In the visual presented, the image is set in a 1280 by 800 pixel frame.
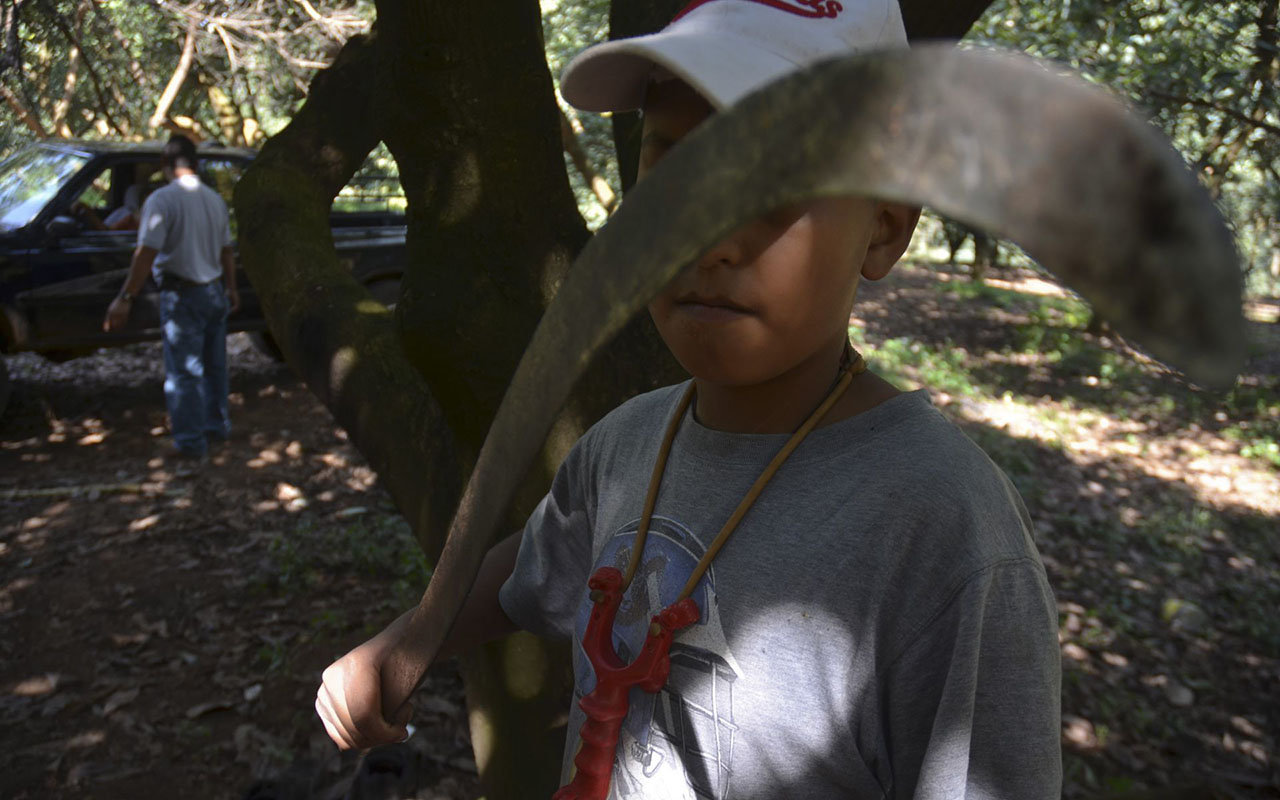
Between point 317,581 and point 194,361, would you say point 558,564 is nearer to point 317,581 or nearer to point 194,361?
point 317,581

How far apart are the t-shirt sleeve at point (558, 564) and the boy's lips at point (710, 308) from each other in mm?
563

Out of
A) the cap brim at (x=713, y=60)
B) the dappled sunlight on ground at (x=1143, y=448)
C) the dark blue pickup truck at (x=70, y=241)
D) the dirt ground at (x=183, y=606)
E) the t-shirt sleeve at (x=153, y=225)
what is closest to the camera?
the cap brim at (x=713, y=60)

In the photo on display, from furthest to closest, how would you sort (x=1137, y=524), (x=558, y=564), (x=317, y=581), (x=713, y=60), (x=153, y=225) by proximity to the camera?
1. (x=153, y=225)
2. (x=1137, y=524)
3. (x=317, y=581)
4. (x=558, y=564)
5. (x=713, y=60)

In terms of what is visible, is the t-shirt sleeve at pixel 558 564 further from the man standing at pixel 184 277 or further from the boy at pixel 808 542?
the man standing at pixel 184 277

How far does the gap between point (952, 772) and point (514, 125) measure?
1.88 meters

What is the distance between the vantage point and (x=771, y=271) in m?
0.98

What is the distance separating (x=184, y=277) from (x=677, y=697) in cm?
704

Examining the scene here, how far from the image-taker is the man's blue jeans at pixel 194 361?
7.18 m

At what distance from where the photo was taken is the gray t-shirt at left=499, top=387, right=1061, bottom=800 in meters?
1.01

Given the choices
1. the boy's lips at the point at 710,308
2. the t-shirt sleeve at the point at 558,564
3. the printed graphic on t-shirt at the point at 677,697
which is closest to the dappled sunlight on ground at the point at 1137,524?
the boy's lips at the point at 710,308

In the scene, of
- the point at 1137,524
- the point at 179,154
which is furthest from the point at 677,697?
the point at 179,154

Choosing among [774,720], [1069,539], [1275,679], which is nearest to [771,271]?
[774,720]

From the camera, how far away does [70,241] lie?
26.6ft

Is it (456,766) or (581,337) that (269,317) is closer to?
(456,766)
